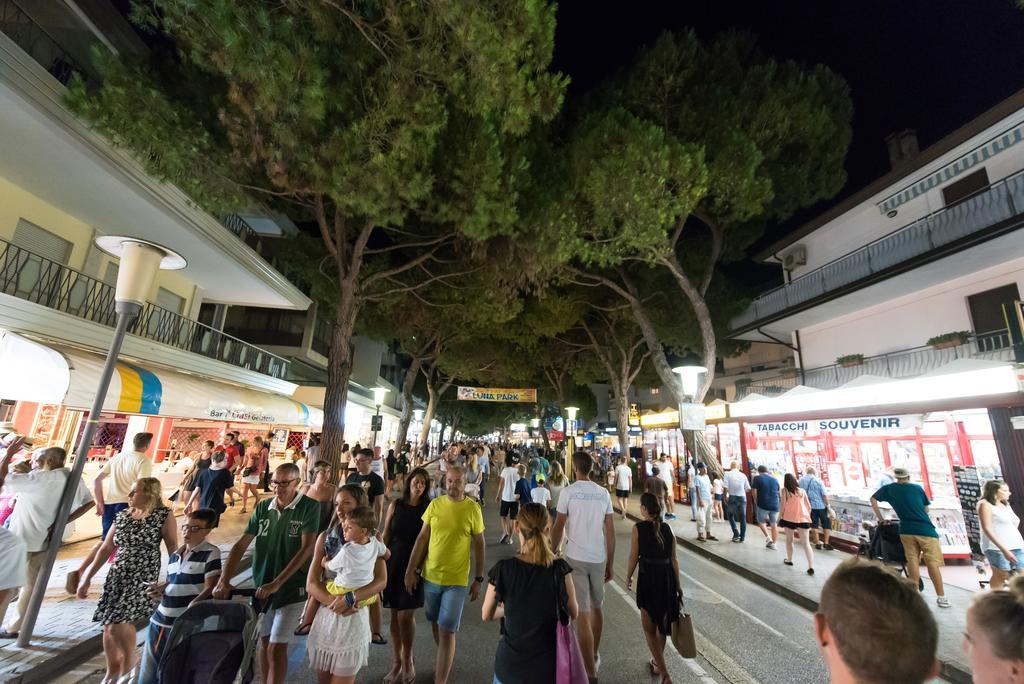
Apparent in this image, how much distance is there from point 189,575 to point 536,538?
102 inches

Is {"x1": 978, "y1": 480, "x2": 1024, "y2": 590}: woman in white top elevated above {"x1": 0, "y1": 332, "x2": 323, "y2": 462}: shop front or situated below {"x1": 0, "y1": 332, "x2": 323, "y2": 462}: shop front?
below

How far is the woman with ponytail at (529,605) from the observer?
2.52 metres

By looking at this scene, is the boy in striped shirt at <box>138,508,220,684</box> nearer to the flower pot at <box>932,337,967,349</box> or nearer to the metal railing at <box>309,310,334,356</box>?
the flower pot at <box>932,337,967,349</box>

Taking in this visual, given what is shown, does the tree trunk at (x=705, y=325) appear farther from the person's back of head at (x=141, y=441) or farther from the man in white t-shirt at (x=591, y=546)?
the person's back of head at (x=141, y=441)

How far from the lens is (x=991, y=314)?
11.1 m

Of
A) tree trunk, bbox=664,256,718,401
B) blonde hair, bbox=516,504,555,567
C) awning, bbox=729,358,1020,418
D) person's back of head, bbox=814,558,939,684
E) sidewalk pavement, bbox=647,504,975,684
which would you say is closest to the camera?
person's back of head, bbox=814,558,939,684

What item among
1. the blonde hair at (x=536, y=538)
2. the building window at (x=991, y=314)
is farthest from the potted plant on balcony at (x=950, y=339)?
the blonde hair at (x=536, y=538)

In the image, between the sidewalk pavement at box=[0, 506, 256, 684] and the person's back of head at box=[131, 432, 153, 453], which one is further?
the person's back of head at box=[131, 432, 153, 453]

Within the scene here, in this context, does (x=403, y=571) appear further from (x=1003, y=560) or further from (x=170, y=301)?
(x=170, y=301)

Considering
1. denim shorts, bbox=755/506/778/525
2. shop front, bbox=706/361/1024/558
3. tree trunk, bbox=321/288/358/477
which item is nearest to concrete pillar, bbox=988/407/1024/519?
shop front, bbox=706/361/1024/558

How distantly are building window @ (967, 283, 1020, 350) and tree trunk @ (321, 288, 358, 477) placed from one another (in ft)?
51.9

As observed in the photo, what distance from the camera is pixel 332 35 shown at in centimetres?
679

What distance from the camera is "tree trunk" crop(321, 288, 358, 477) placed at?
8.74 metres

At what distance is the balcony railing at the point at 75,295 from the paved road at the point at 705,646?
25.4ft
